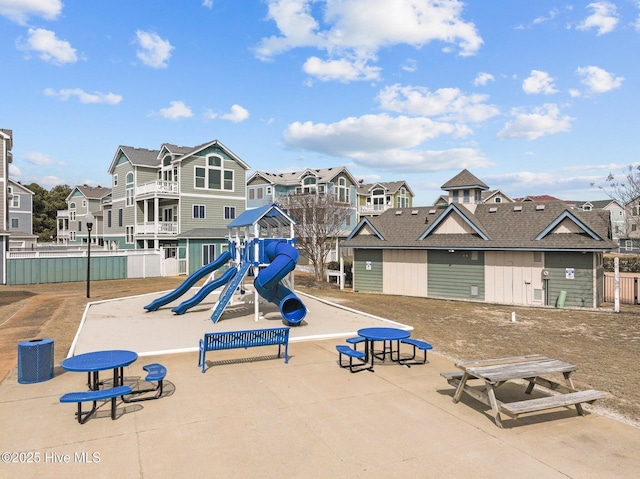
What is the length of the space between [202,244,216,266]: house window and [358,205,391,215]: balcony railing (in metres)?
28.0

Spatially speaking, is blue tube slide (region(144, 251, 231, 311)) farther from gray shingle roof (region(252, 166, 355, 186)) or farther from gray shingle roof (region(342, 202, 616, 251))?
gray shingle roof (region(252, 166, 355, 186))

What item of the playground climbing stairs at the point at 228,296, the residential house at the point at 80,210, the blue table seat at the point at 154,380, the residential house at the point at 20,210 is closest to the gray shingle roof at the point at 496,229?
the playground climbing stairs at the point at 228,296

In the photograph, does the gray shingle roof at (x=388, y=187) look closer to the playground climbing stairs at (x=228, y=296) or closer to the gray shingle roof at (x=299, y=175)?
the gray shingle roof at (x=299, y=175)

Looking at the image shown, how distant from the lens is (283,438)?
22.1ft

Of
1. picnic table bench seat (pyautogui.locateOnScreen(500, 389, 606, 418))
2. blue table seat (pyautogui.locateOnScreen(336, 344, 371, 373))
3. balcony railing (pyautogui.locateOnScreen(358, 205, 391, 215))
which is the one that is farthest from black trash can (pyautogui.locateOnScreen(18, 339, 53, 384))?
balcony railing (pyautogui.locateOnScreen(358, 205, 391, 215))

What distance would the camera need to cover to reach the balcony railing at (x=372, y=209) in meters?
59.4

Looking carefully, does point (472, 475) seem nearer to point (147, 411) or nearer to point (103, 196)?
point (147, 411)

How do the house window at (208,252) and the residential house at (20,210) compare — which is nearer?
the house window at (208,252)

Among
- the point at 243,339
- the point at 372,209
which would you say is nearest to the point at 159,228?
the point at 243,339

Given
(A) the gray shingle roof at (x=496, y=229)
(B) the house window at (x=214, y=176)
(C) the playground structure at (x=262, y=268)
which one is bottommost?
(C) the playground structure at (x=262, y=268)

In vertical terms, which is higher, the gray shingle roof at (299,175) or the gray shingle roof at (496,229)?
the gray shingle roof at (299,175)

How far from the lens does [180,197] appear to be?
36.7 metres

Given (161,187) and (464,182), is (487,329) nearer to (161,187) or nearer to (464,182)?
(464,182)

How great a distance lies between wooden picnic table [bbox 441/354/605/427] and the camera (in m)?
7.09
